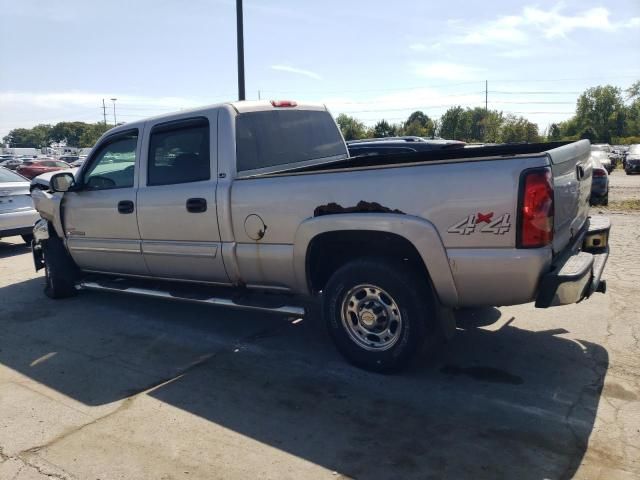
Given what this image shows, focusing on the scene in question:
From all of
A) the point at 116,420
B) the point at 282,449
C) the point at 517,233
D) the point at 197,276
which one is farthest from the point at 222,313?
the point at 517,233

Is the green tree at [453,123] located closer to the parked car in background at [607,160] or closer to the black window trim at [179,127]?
the parked car in background at [607,160]

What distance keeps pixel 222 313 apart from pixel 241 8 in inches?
330

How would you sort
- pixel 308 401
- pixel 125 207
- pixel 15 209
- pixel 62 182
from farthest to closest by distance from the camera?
1. pixel 15 209
2. pixel 62 182
3. pixel 125 207
4. pixel 308 401

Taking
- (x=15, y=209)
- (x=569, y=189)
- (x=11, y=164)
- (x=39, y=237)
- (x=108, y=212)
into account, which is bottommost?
(x=39, y=237)

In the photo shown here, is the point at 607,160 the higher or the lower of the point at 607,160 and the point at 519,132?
the lower

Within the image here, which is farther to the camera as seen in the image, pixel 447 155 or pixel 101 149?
pixel 101 149

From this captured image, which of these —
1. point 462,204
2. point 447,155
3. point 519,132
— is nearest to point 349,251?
point 462,204

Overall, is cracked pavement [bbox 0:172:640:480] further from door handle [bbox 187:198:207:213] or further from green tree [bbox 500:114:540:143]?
green tree [bbox 500:114:540:143]

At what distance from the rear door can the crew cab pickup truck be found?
0.05 feet

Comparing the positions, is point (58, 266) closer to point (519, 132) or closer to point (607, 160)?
point (607, 160)

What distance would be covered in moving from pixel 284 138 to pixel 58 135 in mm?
149101

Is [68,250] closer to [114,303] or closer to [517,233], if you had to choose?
[114,303]

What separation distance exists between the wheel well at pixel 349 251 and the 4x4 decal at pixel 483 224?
1.31ft

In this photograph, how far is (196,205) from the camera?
4.69 meters
